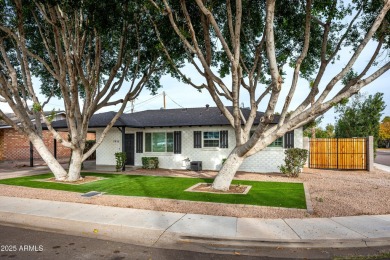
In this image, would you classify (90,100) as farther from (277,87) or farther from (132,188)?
(277,87)

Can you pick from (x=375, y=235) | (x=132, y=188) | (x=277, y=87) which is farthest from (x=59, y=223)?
(x=375, y=235)

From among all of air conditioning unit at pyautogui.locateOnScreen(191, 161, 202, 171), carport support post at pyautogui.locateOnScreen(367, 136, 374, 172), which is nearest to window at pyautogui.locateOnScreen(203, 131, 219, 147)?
air conditioning unit at pyautogui.locateOnScreen(191, 161, 202, 171)

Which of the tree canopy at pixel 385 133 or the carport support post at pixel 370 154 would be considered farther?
the tree canopy at pixel 385 133

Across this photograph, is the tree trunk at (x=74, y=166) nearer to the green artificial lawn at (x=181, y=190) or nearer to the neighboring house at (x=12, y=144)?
the green artificial lawn at (x=181, y=190)

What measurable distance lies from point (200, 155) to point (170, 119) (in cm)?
358

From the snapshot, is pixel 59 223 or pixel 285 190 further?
pixel 285 190

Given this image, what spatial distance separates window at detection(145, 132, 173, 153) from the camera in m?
18.3

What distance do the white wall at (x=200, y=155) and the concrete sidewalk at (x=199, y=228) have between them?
9.42 meters

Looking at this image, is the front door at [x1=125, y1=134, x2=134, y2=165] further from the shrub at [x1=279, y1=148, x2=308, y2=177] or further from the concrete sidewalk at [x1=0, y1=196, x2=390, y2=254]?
the concrete sidewalk at [x1=0, y1=196, x2=390, y2=254]

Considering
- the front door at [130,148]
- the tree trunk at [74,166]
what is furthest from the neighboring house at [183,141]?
the tree trunk at [74,166]

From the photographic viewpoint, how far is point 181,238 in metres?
5.64

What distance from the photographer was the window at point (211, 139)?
17.3 metres

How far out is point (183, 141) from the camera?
17984 mm

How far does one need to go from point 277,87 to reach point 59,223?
6.88m
